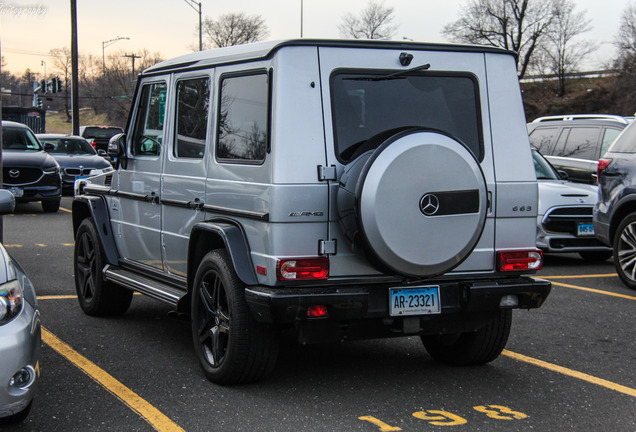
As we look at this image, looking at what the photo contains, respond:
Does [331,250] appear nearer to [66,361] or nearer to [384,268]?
[384,268]

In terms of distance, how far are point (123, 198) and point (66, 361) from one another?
165cm

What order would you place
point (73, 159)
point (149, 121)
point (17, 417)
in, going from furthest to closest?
point (73, 159) < point (149, 121) < point (17, 417)

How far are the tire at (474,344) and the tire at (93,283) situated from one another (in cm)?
282

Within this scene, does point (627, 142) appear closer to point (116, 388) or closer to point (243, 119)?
point (243, 119)

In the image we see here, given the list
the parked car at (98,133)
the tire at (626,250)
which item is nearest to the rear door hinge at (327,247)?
the tire at (626,250)

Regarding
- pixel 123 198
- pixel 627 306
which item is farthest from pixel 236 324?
pixel 627 306

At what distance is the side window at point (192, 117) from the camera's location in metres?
5.80

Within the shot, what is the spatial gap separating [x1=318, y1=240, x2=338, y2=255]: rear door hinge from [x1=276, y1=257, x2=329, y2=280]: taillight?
0.04 m

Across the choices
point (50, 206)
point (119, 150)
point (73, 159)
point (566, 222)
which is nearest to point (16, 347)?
point (119, 150)

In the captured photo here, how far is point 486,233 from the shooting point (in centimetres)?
527

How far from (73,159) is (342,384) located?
18.3 metres

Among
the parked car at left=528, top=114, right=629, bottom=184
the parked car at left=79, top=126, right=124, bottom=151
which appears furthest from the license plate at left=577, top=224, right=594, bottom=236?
the parked car at left=79, top=126, right=124, bottom=151

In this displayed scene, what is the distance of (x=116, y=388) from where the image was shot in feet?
17.0

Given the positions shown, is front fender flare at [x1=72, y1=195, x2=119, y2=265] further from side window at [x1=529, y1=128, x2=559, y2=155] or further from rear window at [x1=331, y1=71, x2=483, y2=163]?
side window at [x1=529, y1=128, x2=559, y2=155]
